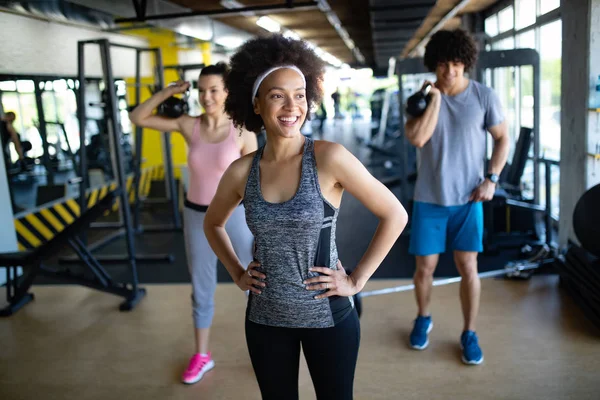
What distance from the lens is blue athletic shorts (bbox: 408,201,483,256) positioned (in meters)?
2.38

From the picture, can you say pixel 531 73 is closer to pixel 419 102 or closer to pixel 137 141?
pixel 419 102

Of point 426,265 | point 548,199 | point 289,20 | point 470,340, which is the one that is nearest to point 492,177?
point 426,265

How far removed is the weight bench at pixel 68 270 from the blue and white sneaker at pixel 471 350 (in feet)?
6.91

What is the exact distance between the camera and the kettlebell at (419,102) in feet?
7.52

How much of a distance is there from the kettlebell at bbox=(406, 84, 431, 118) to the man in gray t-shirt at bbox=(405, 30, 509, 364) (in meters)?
0.02

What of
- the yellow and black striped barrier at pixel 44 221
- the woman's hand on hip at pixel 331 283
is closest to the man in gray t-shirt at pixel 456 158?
the woman's hand on hip at pixel 331 283

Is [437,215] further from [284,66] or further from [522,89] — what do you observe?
[522,89]

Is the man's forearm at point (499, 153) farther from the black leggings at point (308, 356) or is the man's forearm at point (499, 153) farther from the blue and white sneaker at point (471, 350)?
the black leggings at point (308, 356)

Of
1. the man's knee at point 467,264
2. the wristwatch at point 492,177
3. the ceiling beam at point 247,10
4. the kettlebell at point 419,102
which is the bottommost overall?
the man's knee at point 467,264

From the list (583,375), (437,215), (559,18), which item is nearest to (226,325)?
(437,215)

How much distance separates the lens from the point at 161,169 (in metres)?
7.79

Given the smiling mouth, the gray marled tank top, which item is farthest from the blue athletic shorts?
the smiling mouth

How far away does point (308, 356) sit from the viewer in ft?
4.60

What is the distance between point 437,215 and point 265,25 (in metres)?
4.07
